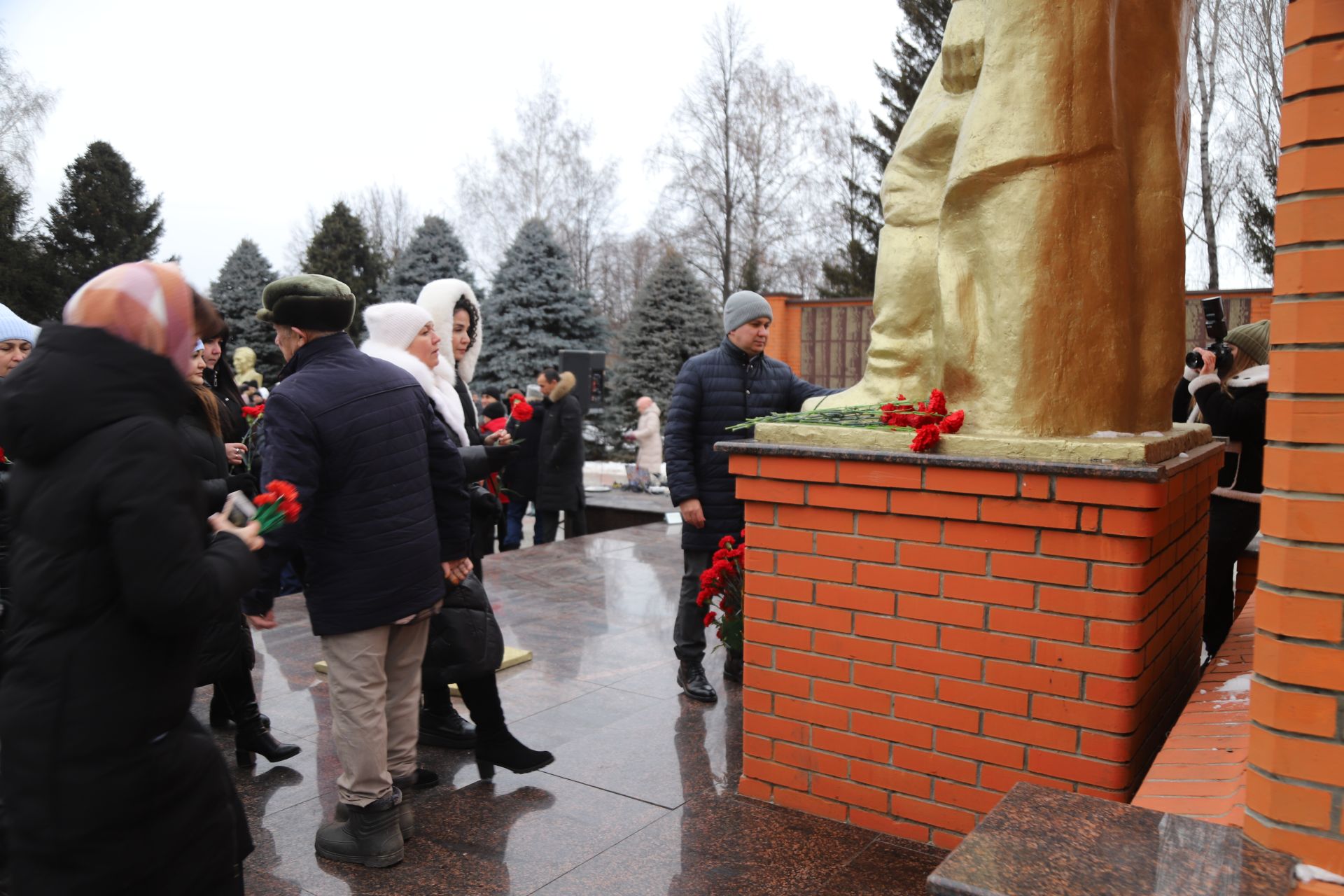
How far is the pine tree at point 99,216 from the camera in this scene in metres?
27.2

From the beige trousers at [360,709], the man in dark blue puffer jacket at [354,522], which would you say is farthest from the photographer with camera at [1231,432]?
the beige trousers at [360,709]

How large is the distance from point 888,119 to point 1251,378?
2654cm

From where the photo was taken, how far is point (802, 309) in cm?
1898

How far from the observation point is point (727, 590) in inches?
186

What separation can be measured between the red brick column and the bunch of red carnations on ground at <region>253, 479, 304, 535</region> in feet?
7.20

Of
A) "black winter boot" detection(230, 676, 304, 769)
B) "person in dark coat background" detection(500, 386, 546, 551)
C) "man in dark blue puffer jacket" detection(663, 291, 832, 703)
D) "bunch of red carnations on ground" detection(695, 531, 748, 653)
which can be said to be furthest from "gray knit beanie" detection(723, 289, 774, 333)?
"person in dark coat background" detection(500, 386, 546, 551)

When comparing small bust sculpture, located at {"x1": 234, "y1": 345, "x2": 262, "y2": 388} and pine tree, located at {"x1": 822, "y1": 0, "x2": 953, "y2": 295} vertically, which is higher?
pine tree, located at {"x1": 822, "y1": 0, "x2": 953, "y2": 295}

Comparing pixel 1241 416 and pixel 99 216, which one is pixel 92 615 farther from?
→ pixel 99 216

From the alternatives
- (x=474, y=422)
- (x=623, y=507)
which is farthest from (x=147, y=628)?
(x=623, y=507)

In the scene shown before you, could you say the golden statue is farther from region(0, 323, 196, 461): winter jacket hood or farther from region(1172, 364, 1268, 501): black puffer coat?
region(0, 323, 196, 461): winter jacket hood

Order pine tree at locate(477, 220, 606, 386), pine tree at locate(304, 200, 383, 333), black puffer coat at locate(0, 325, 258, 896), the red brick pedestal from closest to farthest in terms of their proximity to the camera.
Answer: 1. black puffer coat at locate(0, 325, 258, 896)
2. the red brick pedestal
3. pine tree at locate(477, 220, 606, 386)
4. pine tree at locate(304, 200, 383, 333)

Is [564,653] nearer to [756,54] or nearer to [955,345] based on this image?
[955,345]

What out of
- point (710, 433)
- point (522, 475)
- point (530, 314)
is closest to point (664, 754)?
point (710, 433)

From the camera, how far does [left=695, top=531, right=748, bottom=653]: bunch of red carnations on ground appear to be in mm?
4625
